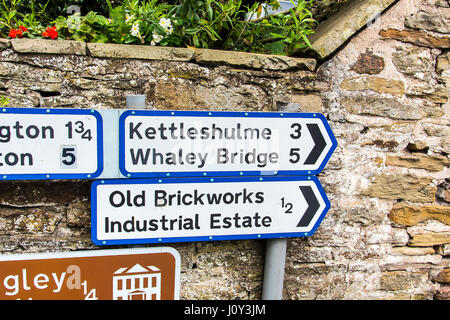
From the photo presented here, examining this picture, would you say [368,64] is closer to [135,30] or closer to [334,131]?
[334,131]

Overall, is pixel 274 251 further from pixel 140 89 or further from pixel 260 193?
pixel 140 89

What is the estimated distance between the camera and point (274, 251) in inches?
80.7

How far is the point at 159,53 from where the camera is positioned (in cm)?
186

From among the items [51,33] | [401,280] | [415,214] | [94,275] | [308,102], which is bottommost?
[401,280]

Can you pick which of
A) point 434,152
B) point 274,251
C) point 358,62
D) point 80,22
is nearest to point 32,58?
point 80,22

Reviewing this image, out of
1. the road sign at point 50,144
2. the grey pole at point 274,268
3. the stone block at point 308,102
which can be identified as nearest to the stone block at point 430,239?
the grey pole at point 274,268

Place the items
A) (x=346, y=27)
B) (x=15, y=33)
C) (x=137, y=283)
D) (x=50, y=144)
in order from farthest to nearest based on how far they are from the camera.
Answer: (x=346, y=27)
(x=137, y=283)
(x=15, y=33)
(x=50, y=144)

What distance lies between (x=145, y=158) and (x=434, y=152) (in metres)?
1.78

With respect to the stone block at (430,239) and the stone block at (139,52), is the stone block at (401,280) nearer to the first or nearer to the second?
the stone block at (430,239)

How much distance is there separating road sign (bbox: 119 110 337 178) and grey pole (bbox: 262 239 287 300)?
1.43 ft

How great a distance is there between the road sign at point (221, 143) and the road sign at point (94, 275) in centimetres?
47

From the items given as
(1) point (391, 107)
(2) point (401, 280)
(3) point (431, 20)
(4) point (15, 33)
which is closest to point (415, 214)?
(2) point (401, 280)

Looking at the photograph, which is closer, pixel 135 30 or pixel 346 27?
pixel 135 30

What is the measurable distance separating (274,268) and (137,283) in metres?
0.77
